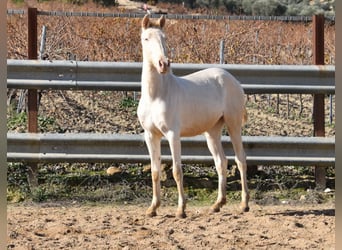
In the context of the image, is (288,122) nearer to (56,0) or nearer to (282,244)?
(282,244)

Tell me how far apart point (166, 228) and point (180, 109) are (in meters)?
1.06

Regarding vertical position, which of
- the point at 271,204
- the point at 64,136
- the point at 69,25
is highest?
the point at 69,25

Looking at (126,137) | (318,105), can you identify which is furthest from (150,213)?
(318,105)

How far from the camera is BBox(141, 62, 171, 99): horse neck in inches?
241

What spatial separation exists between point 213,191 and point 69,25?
8.02m

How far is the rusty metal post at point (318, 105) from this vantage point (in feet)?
24.4

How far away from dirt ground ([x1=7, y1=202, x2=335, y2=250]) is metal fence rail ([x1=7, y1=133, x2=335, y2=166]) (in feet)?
1.86

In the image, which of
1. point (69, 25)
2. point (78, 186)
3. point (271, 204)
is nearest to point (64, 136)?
point (78, 186)

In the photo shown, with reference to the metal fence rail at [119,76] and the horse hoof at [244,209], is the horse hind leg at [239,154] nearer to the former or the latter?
the horse hoof at [244,209]

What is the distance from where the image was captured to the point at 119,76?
736cm

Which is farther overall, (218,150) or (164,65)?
(218,150)

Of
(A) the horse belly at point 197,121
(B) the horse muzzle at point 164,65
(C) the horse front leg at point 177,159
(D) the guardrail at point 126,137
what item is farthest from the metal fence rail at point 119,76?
(B) the horse muzzle at point 164,65

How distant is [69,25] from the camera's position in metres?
14.5

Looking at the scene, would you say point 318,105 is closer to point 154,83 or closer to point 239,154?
point 239,154
